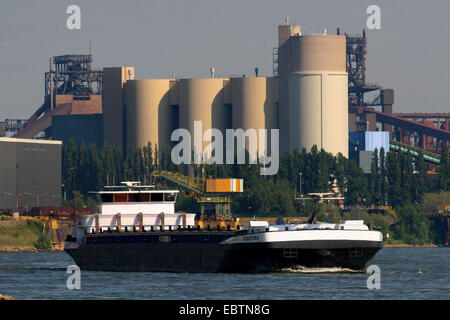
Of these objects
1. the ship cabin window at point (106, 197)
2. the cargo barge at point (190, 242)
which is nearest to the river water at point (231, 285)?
the cargo barge at point (190, 242)

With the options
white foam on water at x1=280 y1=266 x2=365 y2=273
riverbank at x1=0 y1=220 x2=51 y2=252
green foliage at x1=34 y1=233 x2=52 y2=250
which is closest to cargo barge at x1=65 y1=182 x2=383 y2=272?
white foam on water at x1=280 y1=266 x2=365 y2=273

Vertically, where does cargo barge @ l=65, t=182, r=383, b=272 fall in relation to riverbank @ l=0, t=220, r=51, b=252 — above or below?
above

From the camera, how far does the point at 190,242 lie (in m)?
103

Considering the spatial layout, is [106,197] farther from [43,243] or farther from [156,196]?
[43,243]

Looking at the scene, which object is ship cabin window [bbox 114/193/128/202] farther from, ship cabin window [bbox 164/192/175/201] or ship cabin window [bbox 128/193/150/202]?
ship cabin window [bbox 164/192/175/201]

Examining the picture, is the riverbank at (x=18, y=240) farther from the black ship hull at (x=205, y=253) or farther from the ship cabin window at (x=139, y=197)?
the ship cabin window at (x=139, y=197)

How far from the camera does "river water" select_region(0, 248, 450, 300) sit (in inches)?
3073

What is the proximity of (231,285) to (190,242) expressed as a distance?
58.1 ft

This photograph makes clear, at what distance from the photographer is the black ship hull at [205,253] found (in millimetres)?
94938

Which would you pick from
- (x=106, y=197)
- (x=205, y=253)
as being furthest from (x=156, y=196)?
(x=205, y=253)

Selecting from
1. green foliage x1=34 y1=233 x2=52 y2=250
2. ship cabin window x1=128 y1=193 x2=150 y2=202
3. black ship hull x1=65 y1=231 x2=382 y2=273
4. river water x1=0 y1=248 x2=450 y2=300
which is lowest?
green foliage x1=34 y1=233 x2=52 y2=250

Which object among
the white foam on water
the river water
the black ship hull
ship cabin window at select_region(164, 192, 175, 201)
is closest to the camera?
the river water
